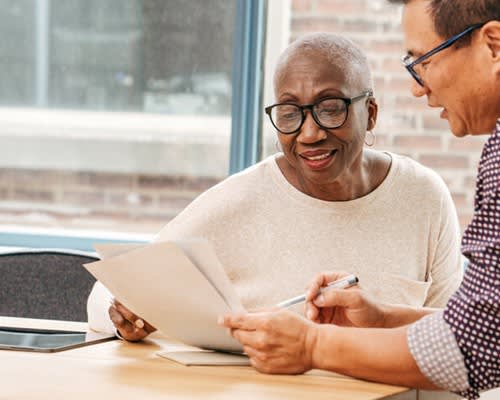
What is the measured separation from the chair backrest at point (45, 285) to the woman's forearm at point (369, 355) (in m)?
1.22

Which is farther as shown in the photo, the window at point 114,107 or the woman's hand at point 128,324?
the window at point 114,107

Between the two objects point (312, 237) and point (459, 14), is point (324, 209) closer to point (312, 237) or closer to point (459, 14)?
point (312, 237)

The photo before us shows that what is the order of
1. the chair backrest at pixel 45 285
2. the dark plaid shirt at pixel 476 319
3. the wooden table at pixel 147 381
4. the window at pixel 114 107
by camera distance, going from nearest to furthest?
the dark plaid shirt at pixel 476 319 → the wooden table at pixel 147 381 → the chair backrest at pixel 45 285 → the window at pixel 114 107

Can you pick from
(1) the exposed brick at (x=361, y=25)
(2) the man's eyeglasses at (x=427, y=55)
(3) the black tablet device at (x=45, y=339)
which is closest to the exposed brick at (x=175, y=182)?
(1) the exposed brick at (x=361, y=25)

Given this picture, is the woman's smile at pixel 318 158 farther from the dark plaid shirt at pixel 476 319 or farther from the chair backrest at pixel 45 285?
the chair backrest at pixel 45 285

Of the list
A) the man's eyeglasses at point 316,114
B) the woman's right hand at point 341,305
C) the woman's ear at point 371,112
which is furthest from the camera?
the woman's ear at point 371,112

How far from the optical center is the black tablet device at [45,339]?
1.97m

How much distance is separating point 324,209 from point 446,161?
117 centimetres

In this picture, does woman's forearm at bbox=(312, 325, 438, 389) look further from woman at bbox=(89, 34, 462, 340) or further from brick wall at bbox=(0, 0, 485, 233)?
brick wall at bbox=(0, 0, 485, 233)

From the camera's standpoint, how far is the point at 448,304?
5.23 feet

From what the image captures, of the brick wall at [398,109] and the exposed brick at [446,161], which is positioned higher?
the brick wall at [398,109]

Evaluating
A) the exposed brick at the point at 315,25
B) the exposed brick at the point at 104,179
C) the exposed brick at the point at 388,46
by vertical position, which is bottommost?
the exposed brick at the point at 104,179

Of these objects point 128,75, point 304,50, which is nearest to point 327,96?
point 304,50

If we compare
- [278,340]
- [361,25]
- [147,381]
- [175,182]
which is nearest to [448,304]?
[278,340]
